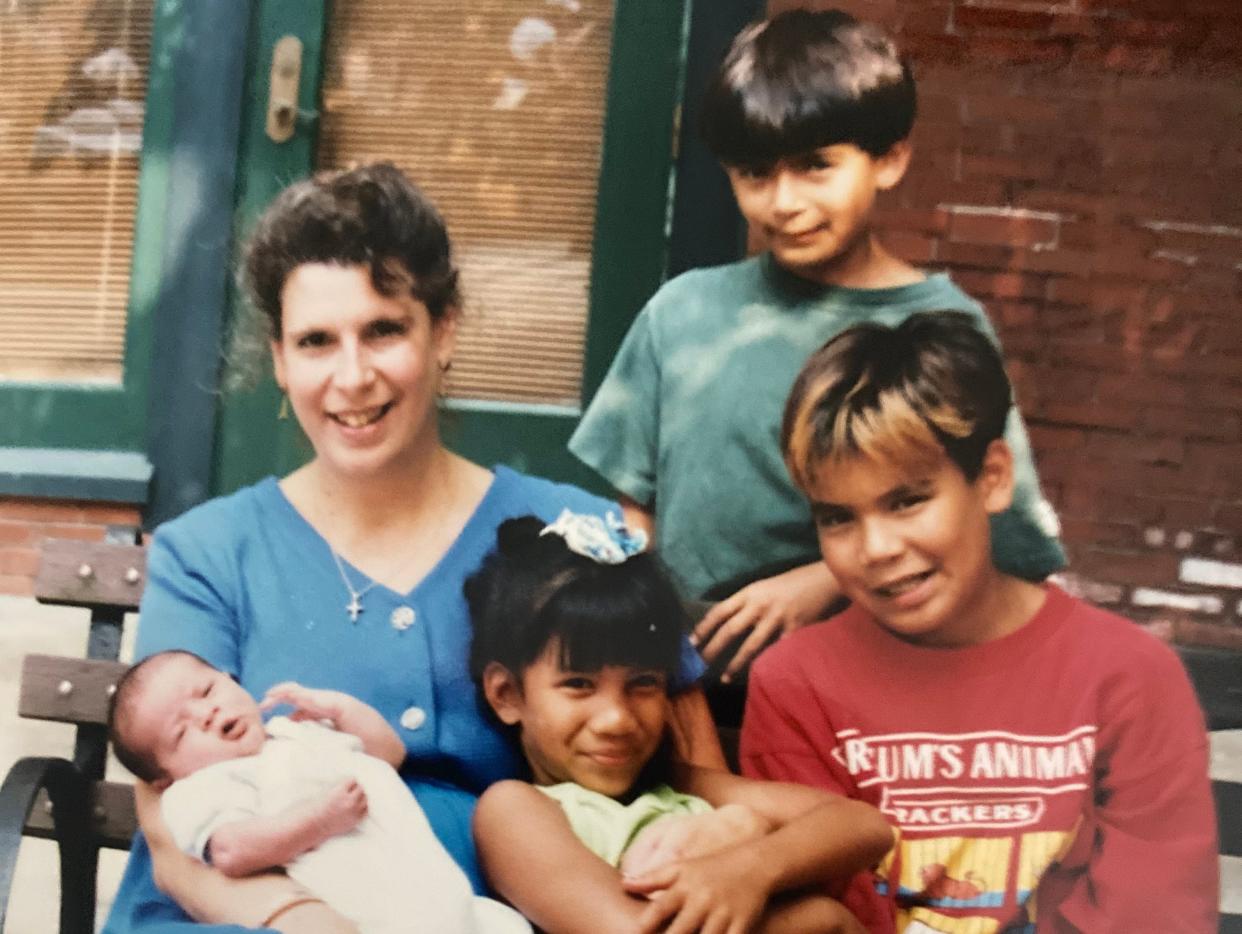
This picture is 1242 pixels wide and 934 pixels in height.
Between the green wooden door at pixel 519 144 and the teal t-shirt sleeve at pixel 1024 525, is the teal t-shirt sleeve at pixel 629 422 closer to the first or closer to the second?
the green wooden door at pixel 519 144

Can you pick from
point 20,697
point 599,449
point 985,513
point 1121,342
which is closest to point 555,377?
point 599,449

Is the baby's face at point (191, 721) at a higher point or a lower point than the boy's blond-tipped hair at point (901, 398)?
lower

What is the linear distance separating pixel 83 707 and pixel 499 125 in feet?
2.83

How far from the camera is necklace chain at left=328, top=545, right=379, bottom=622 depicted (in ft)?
4.37

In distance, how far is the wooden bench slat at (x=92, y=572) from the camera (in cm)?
151

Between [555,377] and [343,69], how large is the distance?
42 centimetres

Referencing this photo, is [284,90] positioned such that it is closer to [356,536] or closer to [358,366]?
[358,366]

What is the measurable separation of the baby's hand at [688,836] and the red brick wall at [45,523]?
703 mm

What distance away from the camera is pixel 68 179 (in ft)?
4.76

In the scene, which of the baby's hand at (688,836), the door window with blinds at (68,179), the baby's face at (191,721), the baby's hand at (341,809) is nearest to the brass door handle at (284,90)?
the door window with blinds at (68,179)

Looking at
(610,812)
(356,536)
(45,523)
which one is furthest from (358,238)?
(610,812)

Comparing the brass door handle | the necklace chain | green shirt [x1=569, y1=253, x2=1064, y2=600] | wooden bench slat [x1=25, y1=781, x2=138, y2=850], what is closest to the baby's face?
the necklace chain

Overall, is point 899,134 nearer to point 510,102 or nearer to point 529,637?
point 510,102

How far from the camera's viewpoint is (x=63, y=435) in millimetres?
1469
